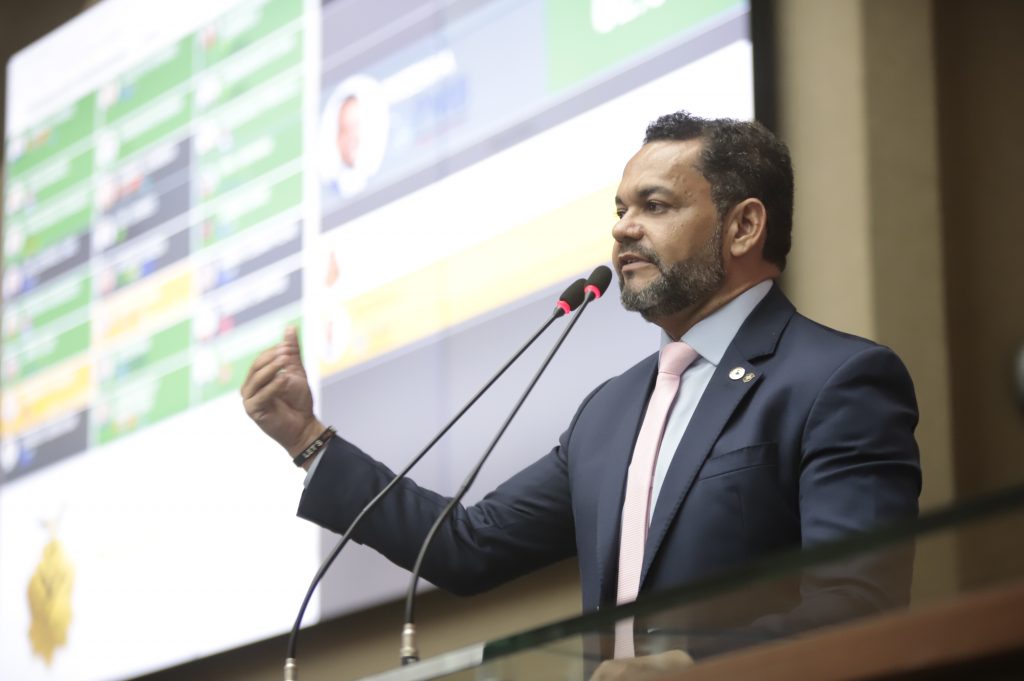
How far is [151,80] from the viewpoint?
13.6 feet

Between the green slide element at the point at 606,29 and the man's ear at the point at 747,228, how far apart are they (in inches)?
27.1

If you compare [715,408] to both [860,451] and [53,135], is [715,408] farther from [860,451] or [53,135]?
[53,135]

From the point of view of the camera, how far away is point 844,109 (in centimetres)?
292

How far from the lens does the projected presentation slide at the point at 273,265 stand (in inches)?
121

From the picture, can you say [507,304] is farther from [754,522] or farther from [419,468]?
[754,522]

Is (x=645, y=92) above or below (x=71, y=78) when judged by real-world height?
below

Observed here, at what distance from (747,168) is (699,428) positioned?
416mm

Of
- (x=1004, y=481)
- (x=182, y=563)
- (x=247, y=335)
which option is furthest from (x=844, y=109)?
(x=182, y=563)

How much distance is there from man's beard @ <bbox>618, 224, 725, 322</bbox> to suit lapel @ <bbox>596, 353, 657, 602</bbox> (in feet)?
0.39

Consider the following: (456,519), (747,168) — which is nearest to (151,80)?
(456,519)

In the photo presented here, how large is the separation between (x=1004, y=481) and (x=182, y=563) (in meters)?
1.70

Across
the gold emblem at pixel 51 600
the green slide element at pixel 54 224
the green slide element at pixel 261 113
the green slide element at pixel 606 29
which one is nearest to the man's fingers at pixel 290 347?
the green slide element at pixel 606 29

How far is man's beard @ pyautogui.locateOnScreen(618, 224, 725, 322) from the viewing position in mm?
2275

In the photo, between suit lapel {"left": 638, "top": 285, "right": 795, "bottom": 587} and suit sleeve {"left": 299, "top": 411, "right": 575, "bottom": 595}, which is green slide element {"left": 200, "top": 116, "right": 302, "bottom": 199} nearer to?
suit sleeve {"left": 299, "top": 411, "right": 575, "bottom": 595}
